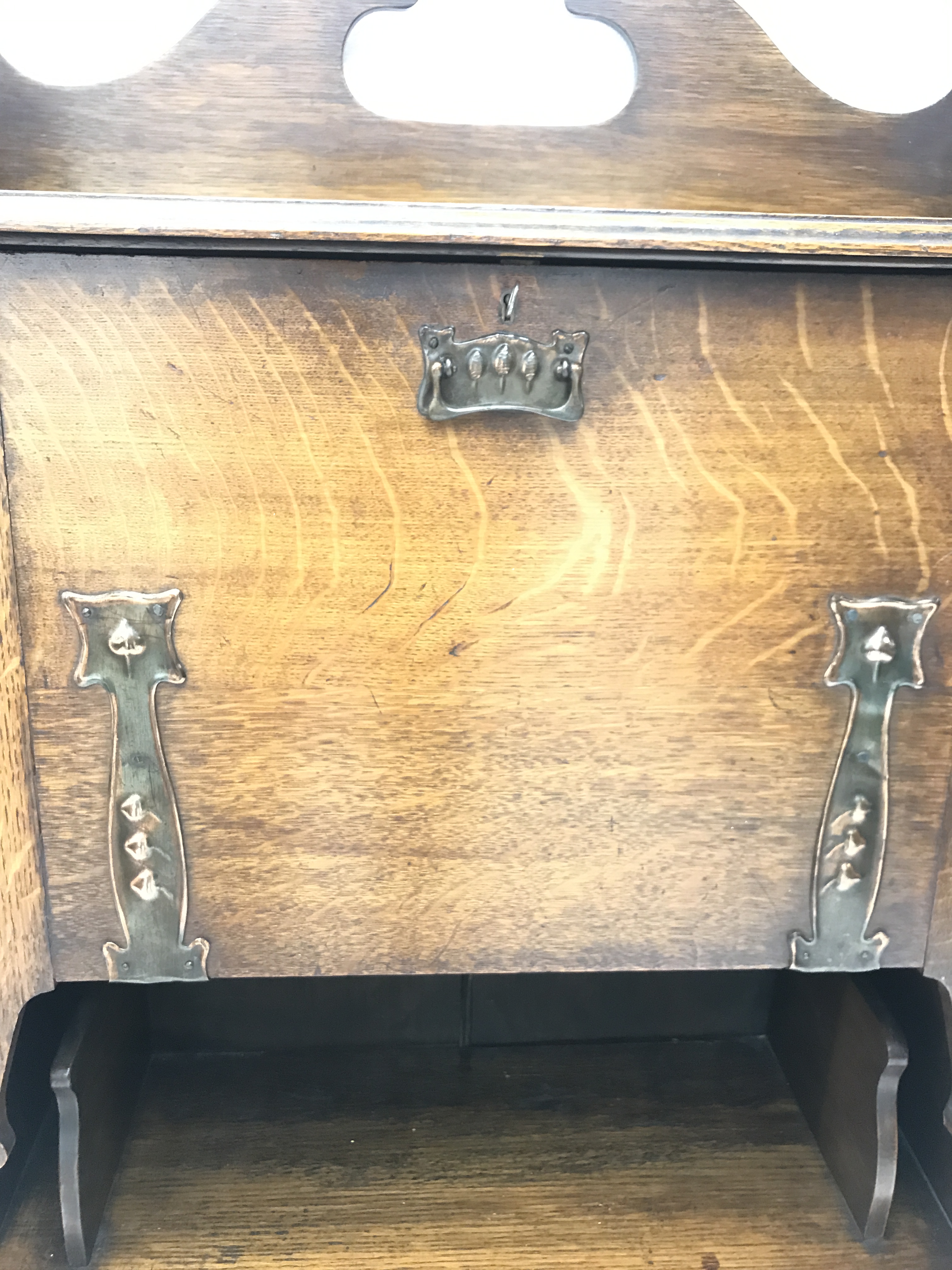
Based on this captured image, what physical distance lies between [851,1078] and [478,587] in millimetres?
662

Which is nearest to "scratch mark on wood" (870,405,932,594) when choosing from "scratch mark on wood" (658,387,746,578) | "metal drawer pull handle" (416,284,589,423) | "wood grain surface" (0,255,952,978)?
"wood grain surface" (0,255,952,978)

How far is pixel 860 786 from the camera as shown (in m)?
0.75

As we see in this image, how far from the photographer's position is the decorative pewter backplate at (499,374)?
65 centimetres

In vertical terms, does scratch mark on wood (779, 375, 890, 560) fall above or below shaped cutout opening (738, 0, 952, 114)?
below

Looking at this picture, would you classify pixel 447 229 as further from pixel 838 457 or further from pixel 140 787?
pixel 140 787

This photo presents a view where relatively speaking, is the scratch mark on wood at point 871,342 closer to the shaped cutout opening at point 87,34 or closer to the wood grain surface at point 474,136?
the wood grain surface at point 474,136

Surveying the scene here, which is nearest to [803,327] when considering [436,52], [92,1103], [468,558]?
[468,558]

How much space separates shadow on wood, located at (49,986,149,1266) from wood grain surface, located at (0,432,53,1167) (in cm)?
13

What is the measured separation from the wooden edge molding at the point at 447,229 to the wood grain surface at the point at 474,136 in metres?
0.26

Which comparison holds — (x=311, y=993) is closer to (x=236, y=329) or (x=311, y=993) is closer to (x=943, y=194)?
(x=236, y=329)

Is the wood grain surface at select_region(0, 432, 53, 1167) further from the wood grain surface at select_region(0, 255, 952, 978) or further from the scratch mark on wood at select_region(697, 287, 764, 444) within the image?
the scratch mark on wood at select_region(697, 287, 764, 444)

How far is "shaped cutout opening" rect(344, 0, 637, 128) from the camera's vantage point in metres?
0.91

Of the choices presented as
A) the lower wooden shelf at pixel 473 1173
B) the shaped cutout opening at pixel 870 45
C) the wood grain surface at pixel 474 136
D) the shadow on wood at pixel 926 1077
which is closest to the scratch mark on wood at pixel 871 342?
the wood grain surface at pixel 474 136

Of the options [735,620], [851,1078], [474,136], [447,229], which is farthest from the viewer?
[851,1078]
